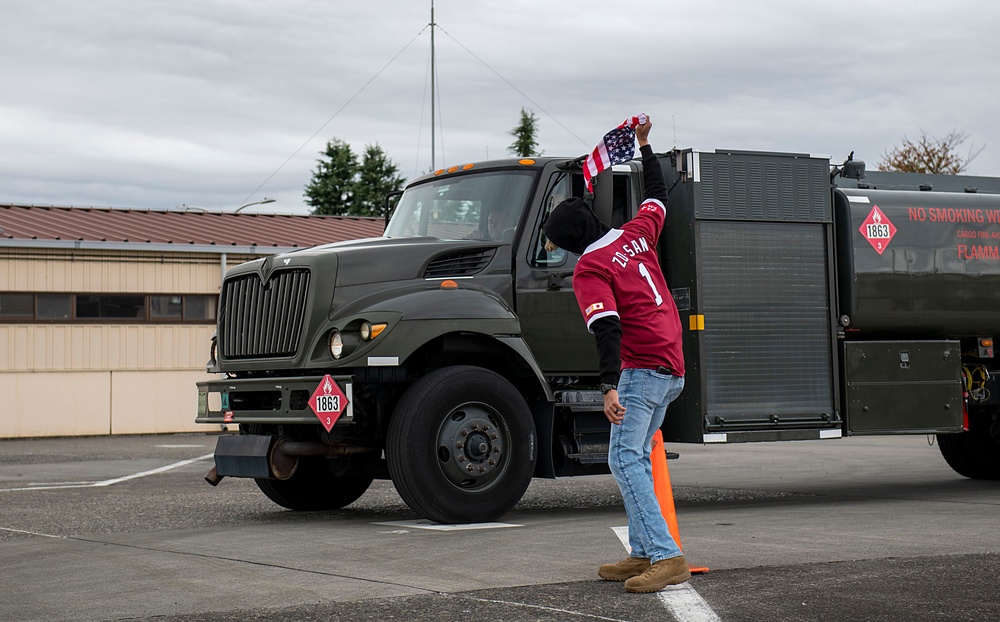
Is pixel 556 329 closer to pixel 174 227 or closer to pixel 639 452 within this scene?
pixel 639 452

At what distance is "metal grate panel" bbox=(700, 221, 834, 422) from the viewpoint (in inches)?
428

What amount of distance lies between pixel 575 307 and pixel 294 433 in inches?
94.9

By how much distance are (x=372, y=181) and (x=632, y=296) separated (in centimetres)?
6189

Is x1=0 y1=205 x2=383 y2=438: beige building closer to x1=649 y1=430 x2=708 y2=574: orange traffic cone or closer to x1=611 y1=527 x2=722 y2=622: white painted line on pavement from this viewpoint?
x1=649 y1=430 x2=708 y2=574: orange traffic cone

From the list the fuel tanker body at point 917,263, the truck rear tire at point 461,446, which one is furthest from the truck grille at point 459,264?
the fuel tanker body at point 917,263

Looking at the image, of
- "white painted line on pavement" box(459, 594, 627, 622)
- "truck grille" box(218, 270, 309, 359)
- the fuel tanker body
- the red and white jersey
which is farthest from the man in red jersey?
the fuel tanker body

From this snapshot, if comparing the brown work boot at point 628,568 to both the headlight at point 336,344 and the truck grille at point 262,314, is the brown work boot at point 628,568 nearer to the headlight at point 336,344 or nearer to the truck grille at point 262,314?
the headlight at point 336,344

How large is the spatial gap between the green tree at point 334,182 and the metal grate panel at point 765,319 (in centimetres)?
5750

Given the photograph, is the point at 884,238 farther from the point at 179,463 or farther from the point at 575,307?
the point at 179,463

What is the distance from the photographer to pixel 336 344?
32.0 ft

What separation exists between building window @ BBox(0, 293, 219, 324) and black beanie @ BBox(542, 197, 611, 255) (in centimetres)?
2115

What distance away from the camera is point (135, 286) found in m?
27.0

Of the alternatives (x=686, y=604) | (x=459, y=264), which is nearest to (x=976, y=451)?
(x=459, y=264)

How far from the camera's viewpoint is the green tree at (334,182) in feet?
223
